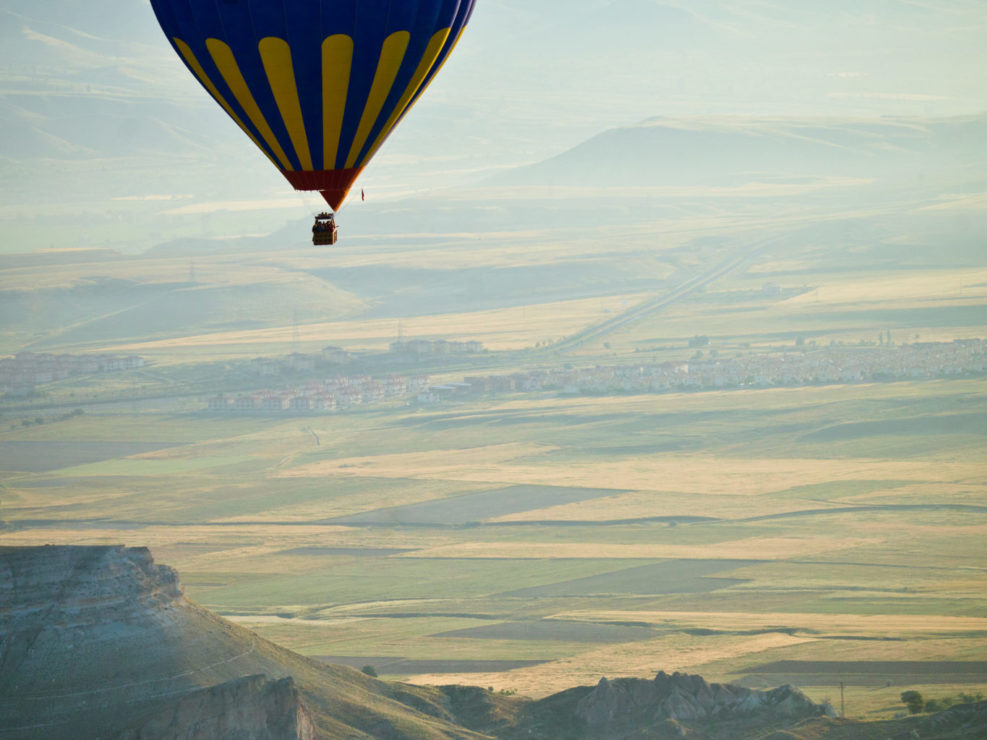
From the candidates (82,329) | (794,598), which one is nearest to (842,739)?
(794,598)

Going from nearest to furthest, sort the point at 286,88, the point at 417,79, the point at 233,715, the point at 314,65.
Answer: the point at 314,65, the point at 286,88, the point at 417,79, the point at 233,715

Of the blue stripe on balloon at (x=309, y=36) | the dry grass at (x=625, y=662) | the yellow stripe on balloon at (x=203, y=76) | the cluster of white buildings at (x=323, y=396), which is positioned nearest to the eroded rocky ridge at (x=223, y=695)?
the dry grass at (x=625, y=662)

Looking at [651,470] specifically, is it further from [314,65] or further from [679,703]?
[314,65]

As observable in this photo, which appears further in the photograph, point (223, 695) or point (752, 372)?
point (752, 372)

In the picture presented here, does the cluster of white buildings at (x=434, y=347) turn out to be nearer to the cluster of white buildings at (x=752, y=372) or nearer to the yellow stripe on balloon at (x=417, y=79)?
the cluster of white buildings at (x=752, y=372)

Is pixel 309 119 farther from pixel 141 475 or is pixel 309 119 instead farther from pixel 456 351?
pixel 456 351

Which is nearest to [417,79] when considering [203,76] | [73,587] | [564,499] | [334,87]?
[334,87]
